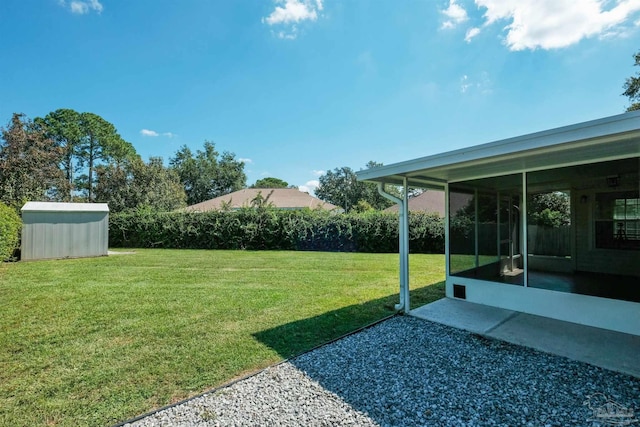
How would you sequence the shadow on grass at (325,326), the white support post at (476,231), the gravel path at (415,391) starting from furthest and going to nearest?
the white support post at (476,231)
the shadow on grass at (325,326)
the gravel path at (415,391)

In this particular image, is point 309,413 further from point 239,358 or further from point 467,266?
point 467,266

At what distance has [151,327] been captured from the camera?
420 centimetres

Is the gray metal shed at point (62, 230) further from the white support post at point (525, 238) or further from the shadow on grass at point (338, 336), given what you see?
the white support post at point (525, 238)

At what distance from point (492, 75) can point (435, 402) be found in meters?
10.5

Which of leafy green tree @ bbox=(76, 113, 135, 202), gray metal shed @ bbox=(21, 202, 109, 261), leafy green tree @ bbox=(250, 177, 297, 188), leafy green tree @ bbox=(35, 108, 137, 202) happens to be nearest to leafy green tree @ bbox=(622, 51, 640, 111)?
gray metal shed @ bbox=(21, 202, 109, 261)

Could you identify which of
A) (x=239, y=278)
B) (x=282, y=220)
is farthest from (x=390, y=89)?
(x=239, y=278)

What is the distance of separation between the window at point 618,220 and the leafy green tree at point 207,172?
36.1 meters

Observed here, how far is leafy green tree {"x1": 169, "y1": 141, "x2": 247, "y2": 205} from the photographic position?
37.3 metres

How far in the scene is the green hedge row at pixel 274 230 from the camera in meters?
13.6

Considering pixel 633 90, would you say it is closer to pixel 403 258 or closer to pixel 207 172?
pixel 403 258

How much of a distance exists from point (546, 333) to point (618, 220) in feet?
10.6

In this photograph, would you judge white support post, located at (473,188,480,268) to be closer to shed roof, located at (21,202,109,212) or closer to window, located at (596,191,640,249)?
window, located at (596,191,640,249)

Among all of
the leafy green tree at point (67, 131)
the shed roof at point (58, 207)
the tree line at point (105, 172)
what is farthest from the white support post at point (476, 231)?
the leafy green tree at point (67, 131)

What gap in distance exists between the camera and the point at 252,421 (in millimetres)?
2236
